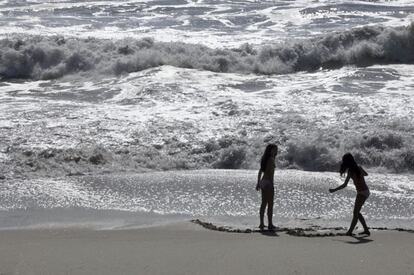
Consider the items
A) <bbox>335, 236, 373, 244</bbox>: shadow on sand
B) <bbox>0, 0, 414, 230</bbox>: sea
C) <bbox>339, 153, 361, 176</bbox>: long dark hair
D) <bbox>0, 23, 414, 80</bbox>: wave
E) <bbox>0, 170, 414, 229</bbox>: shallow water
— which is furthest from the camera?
<bbox>0, 23, 414, 80</bbox>: wave

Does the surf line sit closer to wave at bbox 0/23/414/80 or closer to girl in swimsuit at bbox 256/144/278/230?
girl in swimsuit at bbox 256/144/278/230

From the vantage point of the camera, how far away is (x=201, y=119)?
1398cm

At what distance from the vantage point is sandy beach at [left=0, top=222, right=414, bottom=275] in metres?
6.54

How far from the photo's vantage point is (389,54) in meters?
20.7

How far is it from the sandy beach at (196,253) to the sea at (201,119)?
2.25 ft

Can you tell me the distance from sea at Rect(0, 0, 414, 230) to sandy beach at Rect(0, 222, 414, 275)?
2.25ft

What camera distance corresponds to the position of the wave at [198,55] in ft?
65.3

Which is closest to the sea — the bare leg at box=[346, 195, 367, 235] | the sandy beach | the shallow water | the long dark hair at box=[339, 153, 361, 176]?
the shallow water

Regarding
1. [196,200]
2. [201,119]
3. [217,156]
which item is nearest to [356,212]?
[196,200]

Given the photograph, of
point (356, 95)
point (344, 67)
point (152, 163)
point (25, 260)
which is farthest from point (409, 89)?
point (25, 260)

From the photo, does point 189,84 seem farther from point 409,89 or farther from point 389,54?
point 389,54

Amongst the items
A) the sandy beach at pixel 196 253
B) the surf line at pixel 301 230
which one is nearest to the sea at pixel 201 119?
the surf line at pixel 301 230

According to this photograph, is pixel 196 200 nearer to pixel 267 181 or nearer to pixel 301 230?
pixel 267 181

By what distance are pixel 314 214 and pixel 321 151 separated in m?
2.87
